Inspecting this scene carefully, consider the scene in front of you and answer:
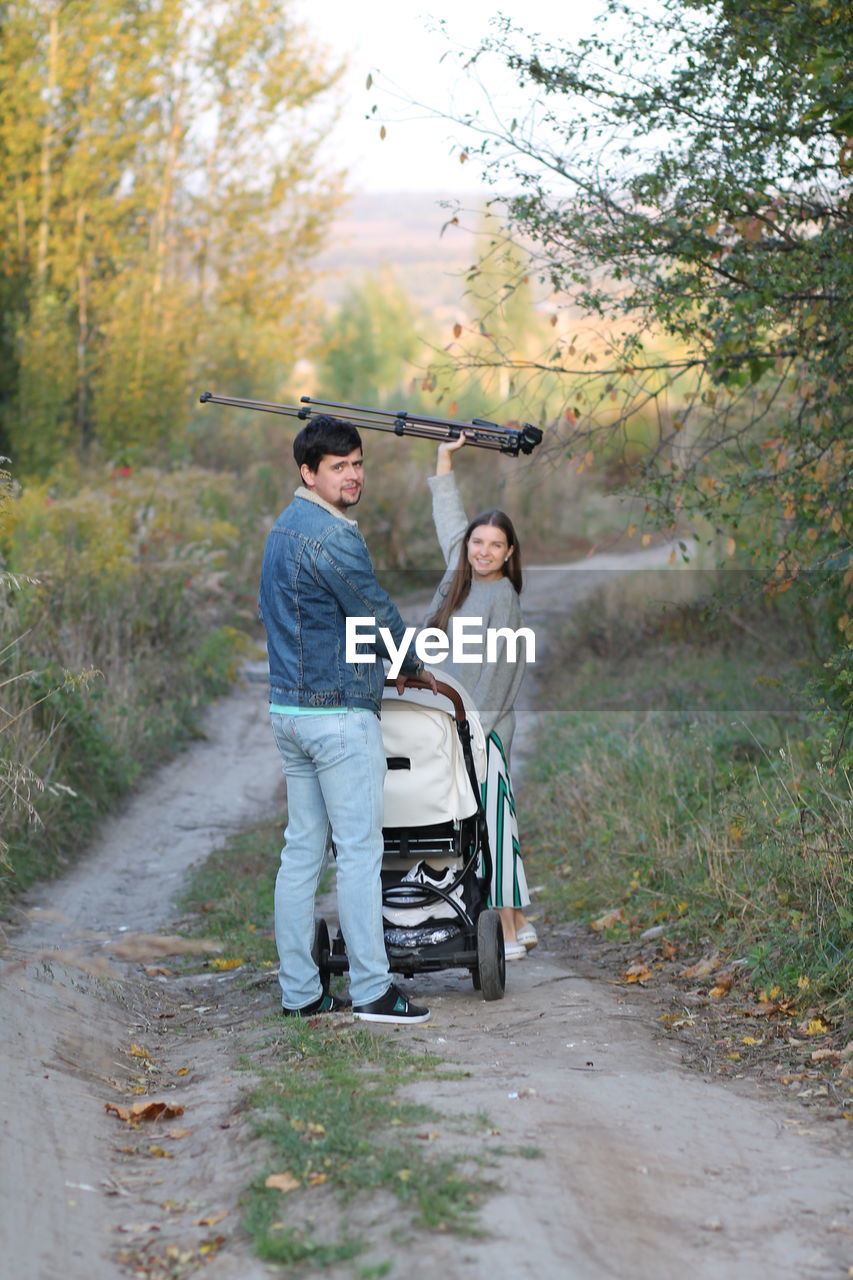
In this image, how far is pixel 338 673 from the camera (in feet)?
18.3

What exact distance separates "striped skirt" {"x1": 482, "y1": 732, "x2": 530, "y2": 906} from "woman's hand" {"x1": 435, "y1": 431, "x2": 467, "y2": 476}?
1.21 metres

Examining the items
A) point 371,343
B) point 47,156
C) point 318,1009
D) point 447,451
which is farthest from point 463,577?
point 371,343

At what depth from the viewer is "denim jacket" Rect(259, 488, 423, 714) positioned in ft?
18.2

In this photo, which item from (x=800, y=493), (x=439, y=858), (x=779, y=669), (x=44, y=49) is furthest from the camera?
(x=44, y=49)

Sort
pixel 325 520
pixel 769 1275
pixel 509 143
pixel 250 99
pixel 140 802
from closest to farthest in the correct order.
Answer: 1. pixel 769 1275
2. pixel 325 520
3. pixel 509 143
4. pixel 140 802
5. pixel 250 99

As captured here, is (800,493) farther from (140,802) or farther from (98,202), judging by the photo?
(98,202)

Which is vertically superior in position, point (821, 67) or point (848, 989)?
point (821, 67)

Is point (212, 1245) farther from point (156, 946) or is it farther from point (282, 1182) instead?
point (156, 946)

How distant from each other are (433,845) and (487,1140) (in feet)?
6.51

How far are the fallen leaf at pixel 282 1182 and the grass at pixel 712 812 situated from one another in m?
2.50

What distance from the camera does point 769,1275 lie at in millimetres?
3543

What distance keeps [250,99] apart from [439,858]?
63.2 feet

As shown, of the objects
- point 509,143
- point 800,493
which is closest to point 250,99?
point 509,143

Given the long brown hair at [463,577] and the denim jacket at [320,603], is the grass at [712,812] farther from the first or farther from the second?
the denim jacket at [320,603]
